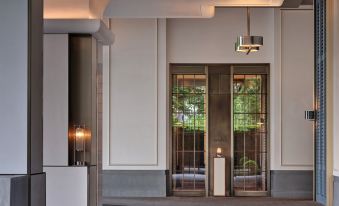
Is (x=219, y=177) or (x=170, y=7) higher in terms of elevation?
(x=170, y=7)

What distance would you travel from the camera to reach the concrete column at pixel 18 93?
4.27 m

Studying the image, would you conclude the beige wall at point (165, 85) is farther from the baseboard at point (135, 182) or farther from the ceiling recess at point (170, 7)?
the ceiling recess at point (170, 7)

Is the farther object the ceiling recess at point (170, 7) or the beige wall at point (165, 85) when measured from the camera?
the beige wall at point (165, 85)

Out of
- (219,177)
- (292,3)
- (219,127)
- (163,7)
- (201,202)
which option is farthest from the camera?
(219,127)

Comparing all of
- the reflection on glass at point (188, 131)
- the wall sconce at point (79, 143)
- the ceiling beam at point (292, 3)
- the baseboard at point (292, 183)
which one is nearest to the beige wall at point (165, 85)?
the baseboard at point (292, 183)

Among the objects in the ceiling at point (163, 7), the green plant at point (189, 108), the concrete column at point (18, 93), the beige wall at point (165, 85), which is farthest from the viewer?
the green plant at point (189, 108)

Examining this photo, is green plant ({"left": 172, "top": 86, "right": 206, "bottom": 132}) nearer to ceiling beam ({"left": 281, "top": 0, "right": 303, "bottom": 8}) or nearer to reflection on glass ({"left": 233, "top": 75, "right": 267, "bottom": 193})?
reflection on glass ({"left": 233, "top": 75, "right": 267, "bottom": 193})

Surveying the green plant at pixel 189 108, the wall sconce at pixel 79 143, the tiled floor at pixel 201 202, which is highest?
the green plant at pixel 189 108

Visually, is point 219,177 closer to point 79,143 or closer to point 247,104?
point 247,104

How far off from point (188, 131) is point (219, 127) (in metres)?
0.65

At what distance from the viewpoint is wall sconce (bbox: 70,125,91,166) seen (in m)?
8.14

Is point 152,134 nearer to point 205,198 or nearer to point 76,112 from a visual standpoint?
point 205,198

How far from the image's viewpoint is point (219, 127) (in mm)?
12422

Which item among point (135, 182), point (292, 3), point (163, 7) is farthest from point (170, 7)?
point (135, 182)
